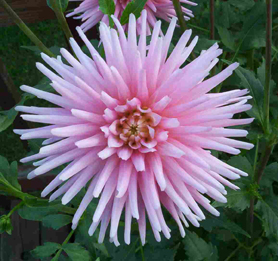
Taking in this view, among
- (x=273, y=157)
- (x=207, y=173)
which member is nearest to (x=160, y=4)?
(x=207, y=173)

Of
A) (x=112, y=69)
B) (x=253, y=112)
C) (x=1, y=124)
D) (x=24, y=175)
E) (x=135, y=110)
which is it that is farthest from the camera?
(x=24, y=175)

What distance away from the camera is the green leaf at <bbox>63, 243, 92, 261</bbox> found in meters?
1.34

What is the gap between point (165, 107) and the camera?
943mm

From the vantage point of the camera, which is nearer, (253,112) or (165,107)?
(165,107)

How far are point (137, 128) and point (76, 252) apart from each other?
2.29 feet

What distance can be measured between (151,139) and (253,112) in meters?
0.62

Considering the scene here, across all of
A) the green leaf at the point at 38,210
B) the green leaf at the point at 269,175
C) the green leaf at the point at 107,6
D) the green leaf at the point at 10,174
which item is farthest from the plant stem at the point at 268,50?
the green leaf at the point at 10,174

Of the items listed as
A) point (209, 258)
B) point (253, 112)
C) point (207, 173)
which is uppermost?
point (253, 112)

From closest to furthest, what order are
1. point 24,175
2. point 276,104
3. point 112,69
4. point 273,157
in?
point 112,69 → point 276,104 → point 273,157 → point 24,175

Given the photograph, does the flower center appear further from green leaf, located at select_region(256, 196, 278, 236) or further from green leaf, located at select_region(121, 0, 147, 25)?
green leaf, located at select_region(256, 196, 278, 236)

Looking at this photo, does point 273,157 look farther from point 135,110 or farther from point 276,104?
point 135,110

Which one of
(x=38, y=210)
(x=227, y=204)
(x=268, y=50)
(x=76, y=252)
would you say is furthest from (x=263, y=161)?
(x=38, y=210)

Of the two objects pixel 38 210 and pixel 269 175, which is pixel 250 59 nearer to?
pixel 269 175

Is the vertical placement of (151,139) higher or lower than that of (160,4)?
lower
